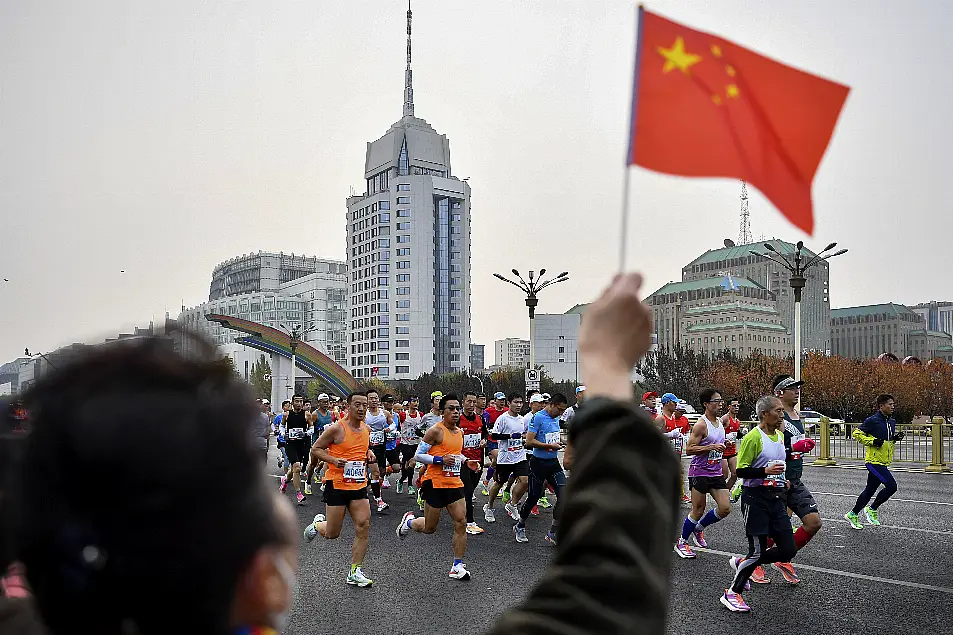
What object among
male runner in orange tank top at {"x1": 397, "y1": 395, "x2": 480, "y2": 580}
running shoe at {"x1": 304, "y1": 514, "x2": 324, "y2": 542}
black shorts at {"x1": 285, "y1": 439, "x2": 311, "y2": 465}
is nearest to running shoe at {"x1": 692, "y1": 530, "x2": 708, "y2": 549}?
male runner in orange tank top at {"x1": 397, "y1": 395, "x2": 480, "y2": 580}

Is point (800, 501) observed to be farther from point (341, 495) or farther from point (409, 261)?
point (409, 261)

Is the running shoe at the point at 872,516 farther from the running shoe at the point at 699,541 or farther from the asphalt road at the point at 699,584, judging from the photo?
the running shoe at the point at 699,541

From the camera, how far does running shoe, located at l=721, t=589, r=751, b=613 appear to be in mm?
7609

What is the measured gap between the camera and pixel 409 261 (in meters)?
130

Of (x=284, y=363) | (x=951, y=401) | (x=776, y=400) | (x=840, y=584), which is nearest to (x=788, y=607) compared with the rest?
(x=840, y=584)

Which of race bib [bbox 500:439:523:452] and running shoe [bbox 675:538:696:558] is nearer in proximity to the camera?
running shoe [bbox 675:538:696:558]

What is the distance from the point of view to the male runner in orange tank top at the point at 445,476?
9.79m

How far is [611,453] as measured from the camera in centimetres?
117

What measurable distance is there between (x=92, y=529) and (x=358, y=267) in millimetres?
137224

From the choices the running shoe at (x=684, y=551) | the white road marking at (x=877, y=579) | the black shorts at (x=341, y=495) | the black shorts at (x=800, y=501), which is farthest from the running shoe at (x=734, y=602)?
the black shorts at (x=341, y=495)

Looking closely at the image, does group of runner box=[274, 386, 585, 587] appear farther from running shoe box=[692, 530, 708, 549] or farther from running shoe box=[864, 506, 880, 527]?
running shoe box=[864, 506, 880, 527]

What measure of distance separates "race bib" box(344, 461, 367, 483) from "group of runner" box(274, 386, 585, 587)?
1 centimetres

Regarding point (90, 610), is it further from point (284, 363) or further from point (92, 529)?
point (284, 363)

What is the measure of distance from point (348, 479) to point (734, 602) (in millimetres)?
4423
